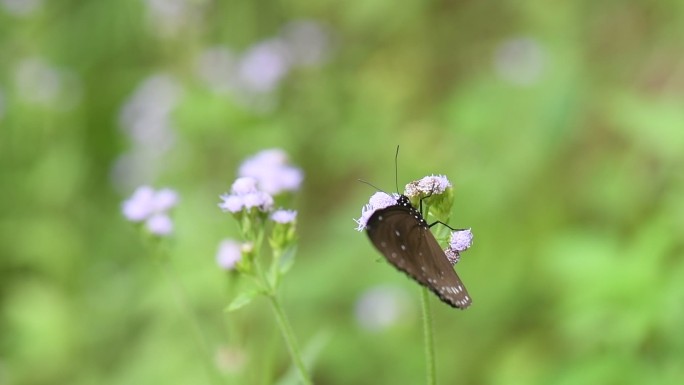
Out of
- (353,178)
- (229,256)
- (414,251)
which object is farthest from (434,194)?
(353,178)

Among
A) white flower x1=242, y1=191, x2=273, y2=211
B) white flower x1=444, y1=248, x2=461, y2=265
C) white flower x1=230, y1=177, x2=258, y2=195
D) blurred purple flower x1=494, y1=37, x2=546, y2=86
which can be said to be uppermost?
blurred purple flower x1=494, y1=37, x2=546, y2=86

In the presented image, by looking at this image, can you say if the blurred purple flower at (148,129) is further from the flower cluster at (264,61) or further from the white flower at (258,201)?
the white flower at (258,201)

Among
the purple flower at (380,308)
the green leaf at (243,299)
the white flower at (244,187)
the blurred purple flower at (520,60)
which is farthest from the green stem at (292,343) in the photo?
the blurred purple flower at (520,60)

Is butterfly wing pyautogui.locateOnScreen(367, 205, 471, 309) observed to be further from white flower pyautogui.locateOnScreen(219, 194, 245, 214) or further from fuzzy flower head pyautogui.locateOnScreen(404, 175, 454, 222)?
white flower pyautogui.locateOnScreen(219, 194, 245, 214)

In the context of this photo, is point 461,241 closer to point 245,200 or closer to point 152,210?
point 245,200

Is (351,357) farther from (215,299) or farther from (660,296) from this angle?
(660,296)

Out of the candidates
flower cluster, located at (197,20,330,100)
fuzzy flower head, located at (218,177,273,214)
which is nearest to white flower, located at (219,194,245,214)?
fuzzy flower head, located at (218,177,273,214)
